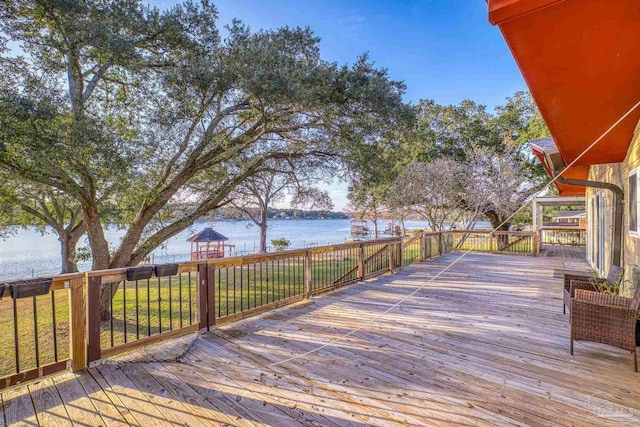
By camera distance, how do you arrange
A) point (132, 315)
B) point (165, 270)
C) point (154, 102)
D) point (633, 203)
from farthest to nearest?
point (132, 315) → point (154, 102) → point (633, 203) → point (165, 270)

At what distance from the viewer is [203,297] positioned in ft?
12.0

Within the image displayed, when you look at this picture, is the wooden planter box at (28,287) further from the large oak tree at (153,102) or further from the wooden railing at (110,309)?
the large oak tree at (153,102)

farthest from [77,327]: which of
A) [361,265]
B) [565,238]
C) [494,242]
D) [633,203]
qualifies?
[565,238]

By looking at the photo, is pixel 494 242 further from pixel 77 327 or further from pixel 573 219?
pixel 573 219

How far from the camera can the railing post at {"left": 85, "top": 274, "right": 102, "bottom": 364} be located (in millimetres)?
2773

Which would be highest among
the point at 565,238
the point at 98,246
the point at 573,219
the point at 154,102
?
the point at 154,102

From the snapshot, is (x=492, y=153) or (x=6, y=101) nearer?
(x=6, y=101)

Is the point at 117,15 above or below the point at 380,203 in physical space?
above

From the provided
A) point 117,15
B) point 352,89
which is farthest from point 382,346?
point 117,15

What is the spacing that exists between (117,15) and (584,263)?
41.8 feet

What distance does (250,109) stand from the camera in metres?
6.48

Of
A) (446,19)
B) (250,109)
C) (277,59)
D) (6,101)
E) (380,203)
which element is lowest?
(380,203)

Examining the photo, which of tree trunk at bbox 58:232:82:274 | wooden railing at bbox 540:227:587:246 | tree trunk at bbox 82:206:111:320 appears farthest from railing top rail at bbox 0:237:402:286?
wooden railing at bbox 540:227:587:246

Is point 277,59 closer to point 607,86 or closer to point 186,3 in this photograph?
point 186,3
